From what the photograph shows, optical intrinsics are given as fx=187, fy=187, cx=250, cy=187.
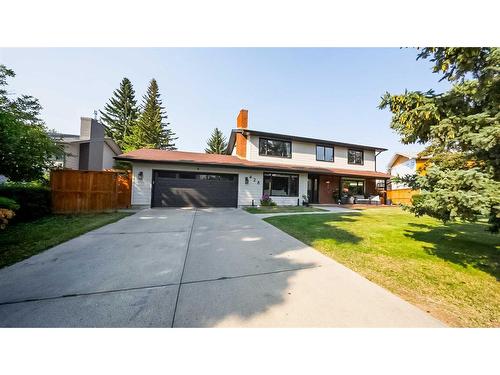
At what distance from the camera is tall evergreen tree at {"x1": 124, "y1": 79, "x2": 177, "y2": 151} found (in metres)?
29.2

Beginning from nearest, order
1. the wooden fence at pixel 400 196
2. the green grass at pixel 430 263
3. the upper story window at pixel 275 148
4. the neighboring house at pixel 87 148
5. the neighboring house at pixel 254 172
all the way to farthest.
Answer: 1. the green grass at pixel 430 263
2. the neighboring house at pixel 254 172
3. the upper story window at pixel 275 148
4. the neighboring house at pixel 87 148
5. the wooden fence at pixel 400 196

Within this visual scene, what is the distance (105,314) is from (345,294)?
292cm

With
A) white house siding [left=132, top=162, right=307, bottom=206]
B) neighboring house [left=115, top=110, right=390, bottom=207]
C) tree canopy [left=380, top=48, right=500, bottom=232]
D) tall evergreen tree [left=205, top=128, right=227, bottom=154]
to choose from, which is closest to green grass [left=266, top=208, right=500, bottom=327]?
tree canopy [left=380, top=48, right=500, bottom=232]

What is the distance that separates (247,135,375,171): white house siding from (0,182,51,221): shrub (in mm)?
10971

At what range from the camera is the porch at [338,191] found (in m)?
15.4

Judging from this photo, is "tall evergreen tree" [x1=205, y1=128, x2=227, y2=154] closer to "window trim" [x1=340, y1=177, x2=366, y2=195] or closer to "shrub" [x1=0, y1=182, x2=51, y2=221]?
"window trim" [x1=340, y1=177, x2=366, y2=195]

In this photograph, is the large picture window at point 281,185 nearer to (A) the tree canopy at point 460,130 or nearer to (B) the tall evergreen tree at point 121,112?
(A) the tree canopy at point 460,130

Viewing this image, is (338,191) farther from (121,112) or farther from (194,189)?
(121,112)

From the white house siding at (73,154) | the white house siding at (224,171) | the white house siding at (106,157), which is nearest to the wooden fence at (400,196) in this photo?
the white house siding at (224,171)

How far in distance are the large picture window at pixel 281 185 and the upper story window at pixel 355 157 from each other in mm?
6124

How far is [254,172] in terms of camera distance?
514 inches

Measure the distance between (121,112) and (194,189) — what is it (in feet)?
101

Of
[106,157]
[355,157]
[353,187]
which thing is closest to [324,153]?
[355,157]
